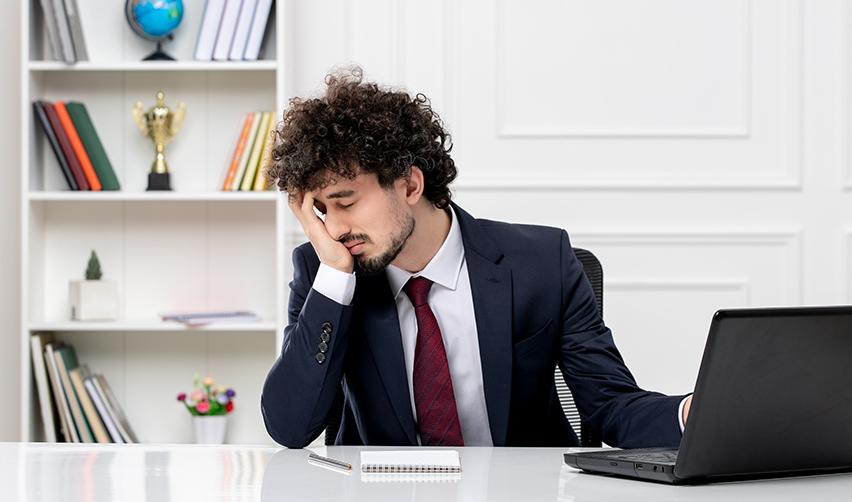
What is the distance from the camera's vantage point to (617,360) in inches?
72.7

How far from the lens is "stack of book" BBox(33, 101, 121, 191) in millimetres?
3100

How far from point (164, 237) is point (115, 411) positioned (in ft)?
1.77

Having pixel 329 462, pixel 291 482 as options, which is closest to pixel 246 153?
pixel 329 462

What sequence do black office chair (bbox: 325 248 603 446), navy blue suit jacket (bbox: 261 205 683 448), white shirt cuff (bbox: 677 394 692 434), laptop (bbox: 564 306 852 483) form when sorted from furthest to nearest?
1. black office chair (bbox: 325 248 603 446)
2. navy blue suit jacket (bbox: 261 205 683 448)
3. white shirt cuff (bbox: 677 394 692 434)
4. laptop (bbox: 564 306 852 483)

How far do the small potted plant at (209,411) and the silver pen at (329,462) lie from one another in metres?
1.71

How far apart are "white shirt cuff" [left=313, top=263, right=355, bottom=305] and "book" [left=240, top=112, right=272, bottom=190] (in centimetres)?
140

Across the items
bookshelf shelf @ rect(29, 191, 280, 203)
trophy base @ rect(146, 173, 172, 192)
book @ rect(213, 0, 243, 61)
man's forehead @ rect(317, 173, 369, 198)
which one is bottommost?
man's forehead @ rect(317, 173, 369, 198)

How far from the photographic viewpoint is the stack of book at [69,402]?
10.0 feet

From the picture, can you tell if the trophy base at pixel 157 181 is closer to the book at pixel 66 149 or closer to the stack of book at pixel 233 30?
the book at pixel 66 149

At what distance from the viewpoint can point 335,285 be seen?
1754 millimetres

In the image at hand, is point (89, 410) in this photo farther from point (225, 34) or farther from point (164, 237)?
point (225, 34)

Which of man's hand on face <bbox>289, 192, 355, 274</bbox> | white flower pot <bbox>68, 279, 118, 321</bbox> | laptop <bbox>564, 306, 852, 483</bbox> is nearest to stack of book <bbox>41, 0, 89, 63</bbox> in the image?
white flower pot <bbox>68, 279, 118, 321</bbox>

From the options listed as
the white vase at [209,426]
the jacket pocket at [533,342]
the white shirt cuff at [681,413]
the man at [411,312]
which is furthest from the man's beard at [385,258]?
the white vase at [209,426]

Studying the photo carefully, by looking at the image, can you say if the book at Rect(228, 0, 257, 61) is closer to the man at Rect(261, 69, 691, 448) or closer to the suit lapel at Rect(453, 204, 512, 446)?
the man at Rect(261, 69, 691, 448)
